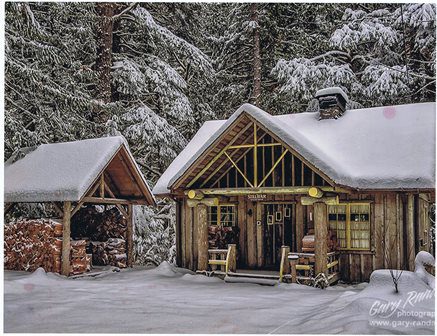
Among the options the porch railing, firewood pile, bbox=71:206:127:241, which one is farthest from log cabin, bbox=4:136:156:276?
the porch railing

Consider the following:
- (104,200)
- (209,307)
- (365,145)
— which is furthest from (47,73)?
(209,307)

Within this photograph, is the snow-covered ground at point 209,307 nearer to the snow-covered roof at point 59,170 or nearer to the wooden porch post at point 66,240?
the wooden porch post at point 66,240

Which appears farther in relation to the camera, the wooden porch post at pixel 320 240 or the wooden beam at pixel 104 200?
the wooden beam at pixel 104 200

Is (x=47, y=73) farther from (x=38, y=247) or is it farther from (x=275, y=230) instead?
(x=275, y=230)

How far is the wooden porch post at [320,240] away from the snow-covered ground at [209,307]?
57 cm

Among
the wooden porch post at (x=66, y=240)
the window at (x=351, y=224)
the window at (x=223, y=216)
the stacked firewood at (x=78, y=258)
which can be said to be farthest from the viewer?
the window at (x=223, y=216)

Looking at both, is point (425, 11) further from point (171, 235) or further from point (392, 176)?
point (171, 235)

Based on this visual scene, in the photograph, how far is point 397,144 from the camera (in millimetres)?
13086

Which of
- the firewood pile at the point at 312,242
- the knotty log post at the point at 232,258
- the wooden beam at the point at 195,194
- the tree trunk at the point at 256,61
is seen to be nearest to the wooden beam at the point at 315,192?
the firewood pile at the point at 312,242

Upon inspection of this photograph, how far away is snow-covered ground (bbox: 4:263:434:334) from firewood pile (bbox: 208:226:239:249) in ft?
6.37

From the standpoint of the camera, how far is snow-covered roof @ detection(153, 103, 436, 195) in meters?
11.7

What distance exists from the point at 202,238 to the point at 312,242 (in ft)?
9.74

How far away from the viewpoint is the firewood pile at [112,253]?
51.4ft

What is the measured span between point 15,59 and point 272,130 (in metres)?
8.01
